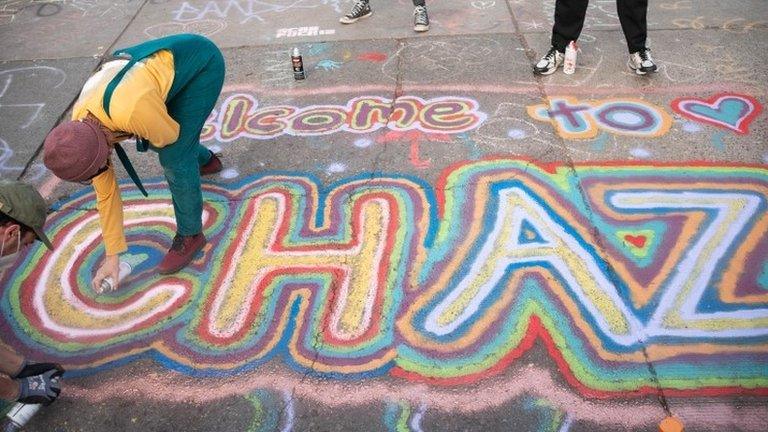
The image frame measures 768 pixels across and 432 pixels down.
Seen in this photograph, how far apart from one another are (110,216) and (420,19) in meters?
3.44

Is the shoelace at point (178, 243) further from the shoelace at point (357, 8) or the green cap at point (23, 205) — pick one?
the shoelace at point (357, 8)

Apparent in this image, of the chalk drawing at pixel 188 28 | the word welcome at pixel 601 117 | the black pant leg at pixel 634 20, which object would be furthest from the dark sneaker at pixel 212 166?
the black pant leg at pixel 634 20

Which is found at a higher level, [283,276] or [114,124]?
[114,124]

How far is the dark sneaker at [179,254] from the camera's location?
2818 mm

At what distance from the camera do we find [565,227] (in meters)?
2.91

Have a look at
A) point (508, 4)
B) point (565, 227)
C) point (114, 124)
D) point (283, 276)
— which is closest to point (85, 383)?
point (283, 276)

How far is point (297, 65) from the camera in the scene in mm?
4242

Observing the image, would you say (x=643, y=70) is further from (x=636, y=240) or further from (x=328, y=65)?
(x=328, y=65)

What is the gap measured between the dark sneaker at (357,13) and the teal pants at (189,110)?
2693 millimetres

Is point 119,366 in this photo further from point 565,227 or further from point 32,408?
point 565,227

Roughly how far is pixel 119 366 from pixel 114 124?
1127mm

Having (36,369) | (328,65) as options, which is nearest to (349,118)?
(328,65)

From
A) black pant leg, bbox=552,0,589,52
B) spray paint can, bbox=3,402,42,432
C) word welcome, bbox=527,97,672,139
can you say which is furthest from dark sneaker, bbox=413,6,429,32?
spray paint can, bbox=3,402,42,432

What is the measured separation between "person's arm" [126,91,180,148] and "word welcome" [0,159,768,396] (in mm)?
874
